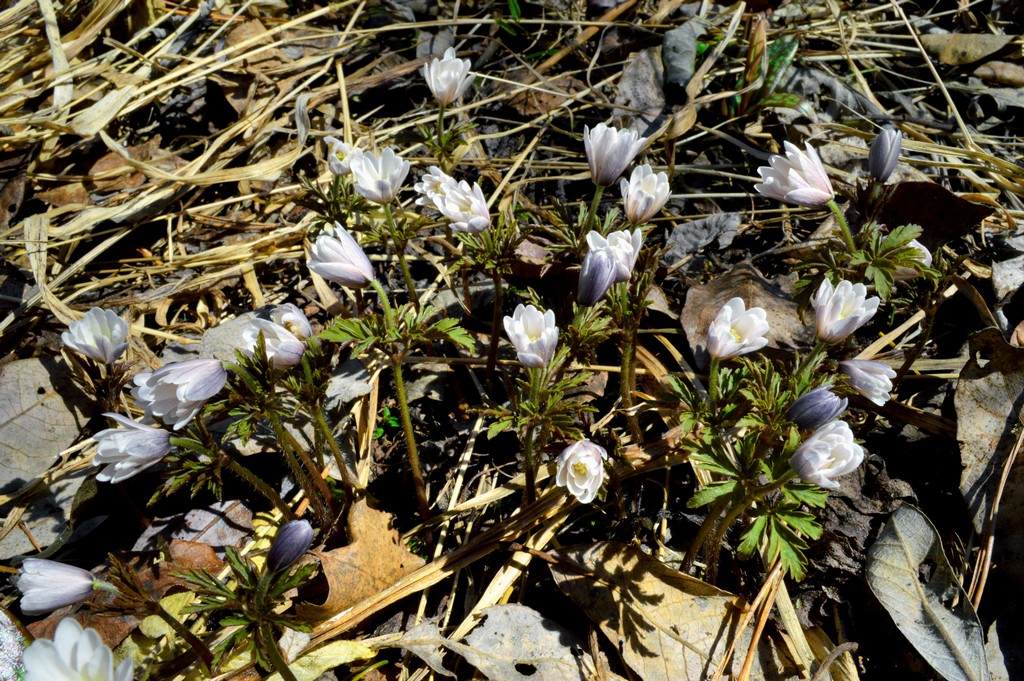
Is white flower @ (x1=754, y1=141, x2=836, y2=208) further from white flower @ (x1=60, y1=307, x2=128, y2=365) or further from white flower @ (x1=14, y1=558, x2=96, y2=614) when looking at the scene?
white flower @ (x1=14, y1=558, x2=96, y2=614)

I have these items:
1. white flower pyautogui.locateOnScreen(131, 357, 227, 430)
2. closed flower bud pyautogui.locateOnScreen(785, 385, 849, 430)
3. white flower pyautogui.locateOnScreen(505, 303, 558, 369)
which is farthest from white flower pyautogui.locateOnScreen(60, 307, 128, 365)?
closed flower bud pyautogui.locateOnScreen(785, 385, 849, 430)

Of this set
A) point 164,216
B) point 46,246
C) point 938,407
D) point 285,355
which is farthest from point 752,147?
point 46,246

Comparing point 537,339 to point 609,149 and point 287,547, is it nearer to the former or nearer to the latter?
point 609,149

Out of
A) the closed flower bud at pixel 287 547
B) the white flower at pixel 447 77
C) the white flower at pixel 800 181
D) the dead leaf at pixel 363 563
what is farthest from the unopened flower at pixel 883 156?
the closed flower bud at pixel 287 547

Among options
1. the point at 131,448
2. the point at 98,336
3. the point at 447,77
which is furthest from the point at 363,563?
the point at 447,77

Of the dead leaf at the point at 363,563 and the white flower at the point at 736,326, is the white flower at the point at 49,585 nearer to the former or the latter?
the dead leaf at the point at 363,563

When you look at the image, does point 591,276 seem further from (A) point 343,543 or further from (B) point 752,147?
(B) point 752,147
